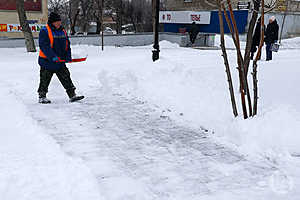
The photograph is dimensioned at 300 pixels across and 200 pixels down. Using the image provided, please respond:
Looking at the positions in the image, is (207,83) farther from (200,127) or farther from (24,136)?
(24,136)

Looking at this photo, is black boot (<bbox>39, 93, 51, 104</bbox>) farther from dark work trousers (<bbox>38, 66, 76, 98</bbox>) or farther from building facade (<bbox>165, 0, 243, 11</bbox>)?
building facade (<bbox>165, 0, 243, 11</bbox>)

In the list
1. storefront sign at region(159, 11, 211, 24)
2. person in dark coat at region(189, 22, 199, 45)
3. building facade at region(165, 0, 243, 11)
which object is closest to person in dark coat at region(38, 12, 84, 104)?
person in dark coat at region(189, 22, 199, 45)

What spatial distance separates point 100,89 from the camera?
7512 mm

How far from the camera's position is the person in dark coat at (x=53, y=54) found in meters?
5.98

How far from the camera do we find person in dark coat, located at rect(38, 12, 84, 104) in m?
5.98

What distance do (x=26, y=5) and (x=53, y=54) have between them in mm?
19795

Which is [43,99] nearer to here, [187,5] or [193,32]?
[193,32]

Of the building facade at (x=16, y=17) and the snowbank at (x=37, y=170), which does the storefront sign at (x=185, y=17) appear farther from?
the snowbank at (x=37, y=170)

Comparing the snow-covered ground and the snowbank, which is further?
the snow-covered ground

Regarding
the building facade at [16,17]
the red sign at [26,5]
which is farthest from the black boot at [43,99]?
the red sign at [26,5]

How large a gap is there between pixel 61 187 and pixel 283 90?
5456 millimetres

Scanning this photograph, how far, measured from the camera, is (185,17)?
2689 centimetres

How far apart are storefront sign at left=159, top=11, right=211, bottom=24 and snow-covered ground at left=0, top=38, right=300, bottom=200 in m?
19.5

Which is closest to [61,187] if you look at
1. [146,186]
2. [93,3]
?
[146,186]
